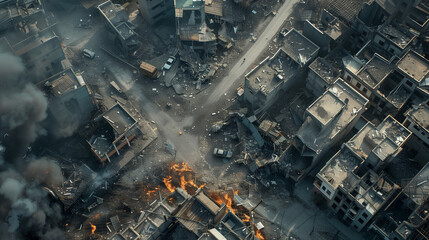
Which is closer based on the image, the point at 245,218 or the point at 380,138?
the point at 380,138

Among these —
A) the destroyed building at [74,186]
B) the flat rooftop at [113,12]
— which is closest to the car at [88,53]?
the flat rooftop at [113,12]

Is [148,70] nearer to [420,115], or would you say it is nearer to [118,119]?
[118,119]

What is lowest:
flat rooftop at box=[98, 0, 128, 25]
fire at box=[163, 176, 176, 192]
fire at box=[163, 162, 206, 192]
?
fire at box=[163, 176, 176, 192]

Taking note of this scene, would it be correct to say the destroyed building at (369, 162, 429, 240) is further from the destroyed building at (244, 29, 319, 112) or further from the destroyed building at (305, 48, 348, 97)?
the destroyed building at (244, 29, 319, 112)

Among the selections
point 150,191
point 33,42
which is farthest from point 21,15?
point 150,191

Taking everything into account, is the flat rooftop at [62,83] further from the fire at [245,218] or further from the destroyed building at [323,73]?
the destroyed building at [323,73]

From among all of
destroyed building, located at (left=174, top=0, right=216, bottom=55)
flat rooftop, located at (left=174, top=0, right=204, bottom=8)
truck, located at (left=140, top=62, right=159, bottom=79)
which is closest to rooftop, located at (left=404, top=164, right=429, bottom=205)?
destroyed building, located at (left=174, top=0, right=216, bottom=55)

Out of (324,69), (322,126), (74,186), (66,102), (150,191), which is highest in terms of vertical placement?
(324,69)
